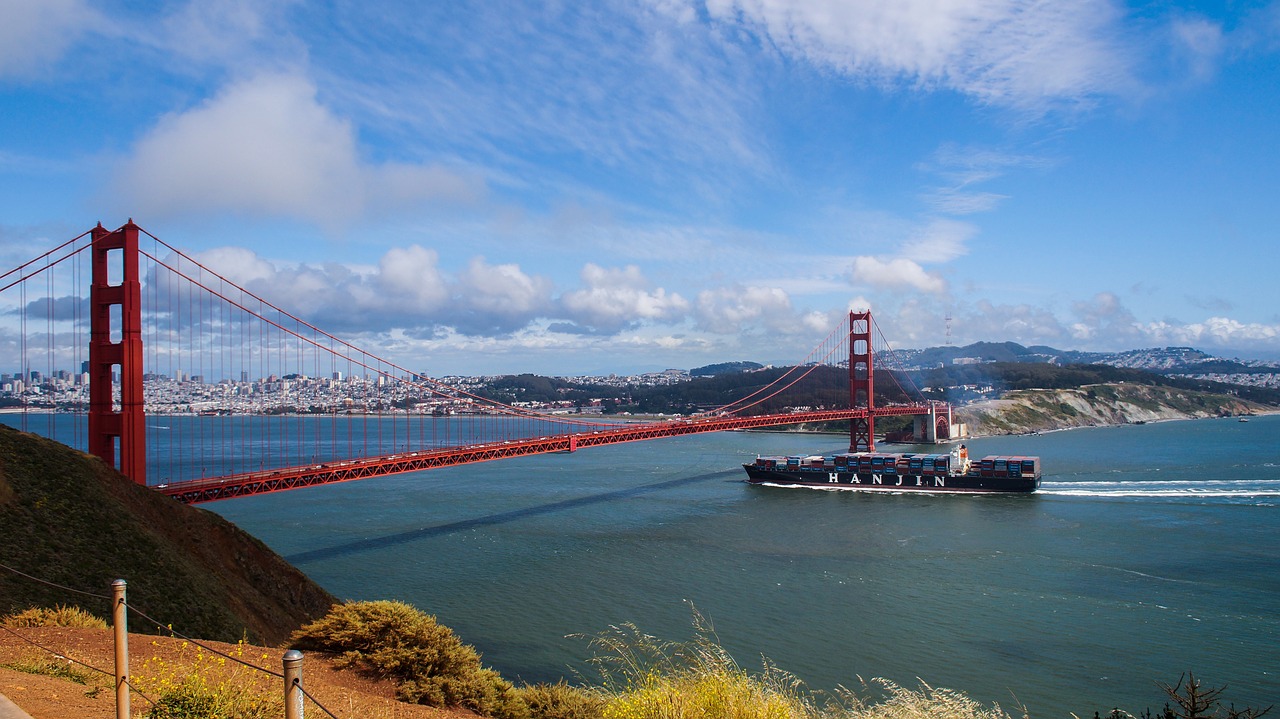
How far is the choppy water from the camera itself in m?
13.2

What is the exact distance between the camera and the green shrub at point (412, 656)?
6340 millimetres

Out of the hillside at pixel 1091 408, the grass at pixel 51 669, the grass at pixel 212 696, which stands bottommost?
the hillside at pixel 1091 408

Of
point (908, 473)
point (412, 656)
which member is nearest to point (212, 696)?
point (412, 656)

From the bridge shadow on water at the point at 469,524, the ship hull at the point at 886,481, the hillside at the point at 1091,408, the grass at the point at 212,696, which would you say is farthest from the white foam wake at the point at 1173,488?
the hillside at the point at 1091,408

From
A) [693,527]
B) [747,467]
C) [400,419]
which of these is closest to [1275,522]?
[693,527]

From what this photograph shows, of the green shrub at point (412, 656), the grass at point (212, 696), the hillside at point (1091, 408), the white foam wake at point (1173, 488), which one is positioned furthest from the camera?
the hillside at point (1091, 408)

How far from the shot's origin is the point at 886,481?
3712 cm

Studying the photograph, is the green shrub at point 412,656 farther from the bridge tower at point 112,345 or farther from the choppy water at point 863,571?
the bridge tower at point 112,345

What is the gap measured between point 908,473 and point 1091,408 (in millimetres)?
55165

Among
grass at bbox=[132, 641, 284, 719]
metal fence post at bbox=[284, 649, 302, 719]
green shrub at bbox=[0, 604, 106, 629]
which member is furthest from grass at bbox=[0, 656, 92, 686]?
metal fence post at bbox=[284, 649, 302, 719]

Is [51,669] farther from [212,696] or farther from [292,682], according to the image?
[292,682]

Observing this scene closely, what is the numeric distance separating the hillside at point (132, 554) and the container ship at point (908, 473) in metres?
27.7

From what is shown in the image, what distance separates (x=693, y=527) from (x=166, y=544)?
55.3ft

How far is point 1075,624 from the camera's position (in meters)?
15.0
